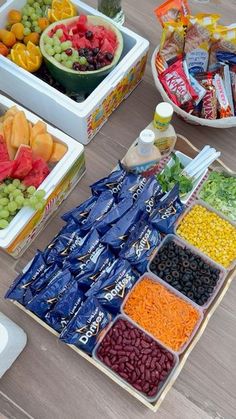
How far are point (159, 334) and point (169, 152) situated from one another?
0.41m

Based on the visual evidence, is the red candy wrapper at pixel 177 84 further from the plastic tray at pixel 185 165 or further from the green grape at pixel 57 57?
the green grape at pixel 57 57

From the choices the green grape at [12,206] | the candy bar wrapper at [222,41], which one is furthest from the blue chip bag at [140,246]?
the candy bar wrapper at [222,41]

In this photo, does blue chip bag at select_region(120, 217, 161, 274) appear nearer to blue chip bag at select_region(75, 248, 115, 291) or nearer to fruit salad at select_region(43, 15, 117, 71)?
blue chip bag at select_region(75, 248, 115, 291)

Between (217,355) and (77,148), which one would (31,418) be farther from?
(77,148)

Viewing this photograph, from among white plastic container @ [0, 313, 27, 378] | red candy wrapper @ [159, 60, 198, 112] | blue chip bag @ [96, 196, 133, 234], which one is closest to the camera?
white plastic container @ [0, 313, 27, 378]

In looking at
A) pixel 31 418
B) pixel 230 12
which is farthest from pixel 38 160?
pixel 230 12

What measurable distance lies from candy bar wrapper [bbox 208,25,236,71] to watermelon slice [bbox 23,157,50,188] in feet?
1.57

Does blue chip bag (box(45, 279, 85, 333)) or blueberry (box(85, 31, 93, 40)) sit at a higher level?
blueberry (box(85, 31, 93, 40))

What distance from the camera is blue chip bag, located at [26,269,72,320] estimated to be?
2.71 feet

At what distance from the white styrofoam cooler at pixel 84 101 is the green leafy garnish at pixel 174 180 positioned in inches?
8.0

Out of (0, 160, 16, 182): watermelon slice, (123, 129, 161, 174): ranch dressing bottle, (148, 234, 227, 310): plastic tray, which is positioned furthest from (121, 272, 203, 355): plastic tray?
(0, 160, 16, 182): watermelon slice

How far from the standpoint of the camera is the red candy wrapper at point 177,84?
0.98 m

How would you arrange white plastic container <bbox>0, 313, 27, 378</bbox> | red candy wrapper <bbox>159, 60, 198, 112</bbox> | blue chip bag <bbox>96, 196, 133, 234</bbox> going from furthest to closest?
red candy wrapper <bbox>159, 60, 198, 112</bbox> < blue chip bag <bbox>96, 196, 133, 234</bbox> < white plastic container <bbox>0, 313, 27, 378</bbox>

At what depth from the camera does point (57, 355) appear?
2.91 ft
